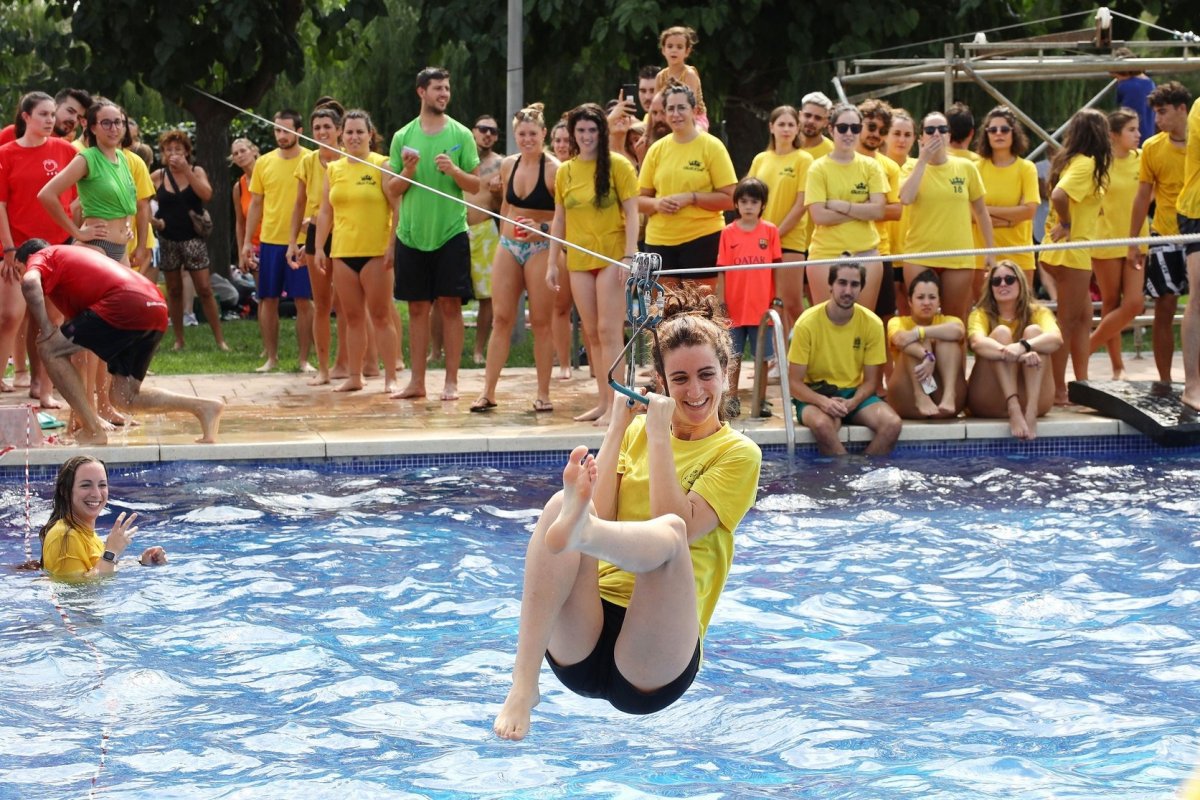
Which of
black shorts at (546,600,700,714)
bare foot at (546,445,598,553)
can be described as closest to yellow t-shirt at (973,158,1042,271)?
black shorts at (546,600,700,714)

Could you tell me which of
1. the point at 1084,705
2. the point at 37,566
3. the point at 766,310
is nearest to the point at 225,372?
the point at 766,310

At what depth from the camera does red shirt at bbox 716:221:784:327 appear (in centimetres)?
1035

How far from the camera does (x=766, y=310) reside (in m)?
10.4

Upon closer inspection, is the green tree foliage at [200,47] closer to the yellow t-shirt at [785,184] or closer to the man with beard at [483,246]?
the man with beard at [483,246]

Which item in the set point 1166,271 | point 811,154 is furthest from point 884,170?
point 1166,271

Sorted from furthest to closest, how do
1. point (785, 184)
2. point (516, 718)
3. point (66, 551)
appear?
point (785, 184) < point (66, 551) < point (516, 718)

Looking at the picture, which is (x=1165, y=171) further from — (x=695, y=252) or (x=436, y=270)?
(x=436, y=270)

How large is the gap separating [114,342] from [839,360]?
4.39 m

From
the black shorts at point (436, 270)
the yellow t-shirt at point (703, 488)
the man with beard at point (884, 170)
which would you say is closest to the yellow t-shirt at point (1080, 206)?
the man with beard at point (884, 170)

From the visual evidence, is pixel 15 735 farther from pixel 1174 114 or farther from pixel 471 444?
pixel 1174 114

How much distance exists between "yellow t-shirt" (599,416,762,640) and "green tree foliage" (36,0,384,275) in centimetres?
1410

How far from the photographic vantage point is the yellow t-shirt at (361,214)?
37.0 feet

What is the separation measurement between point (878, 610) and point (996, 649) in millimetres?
679

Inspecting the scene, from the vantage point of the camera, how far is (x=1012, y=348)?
10016mm
